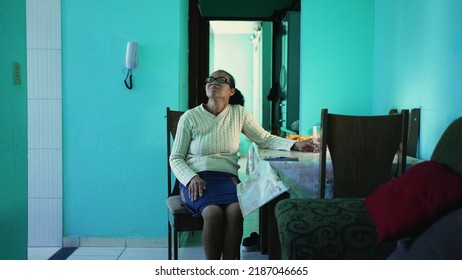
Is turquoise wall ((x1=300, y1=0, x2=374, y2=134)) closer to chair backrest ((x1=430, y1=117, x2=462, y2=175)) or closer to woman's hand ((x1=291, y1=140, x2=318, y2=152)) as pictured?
woman's hand ((x1=291, y1=140, x2=318, y2=152))

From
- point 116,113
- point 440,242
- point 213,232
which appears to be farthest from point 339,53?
point 440,242

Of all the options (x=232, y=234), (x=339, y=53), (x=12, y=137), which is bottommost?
(x=232, y=234)

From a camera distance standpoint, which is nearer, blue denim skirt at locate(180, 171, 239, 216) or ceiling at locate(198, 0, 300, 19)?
blue denim skirt at locate(180, 171, 239, 216)

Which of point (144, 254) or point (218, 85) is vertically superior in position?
point (218, 85)

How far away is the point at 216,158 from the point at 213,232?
0.40m

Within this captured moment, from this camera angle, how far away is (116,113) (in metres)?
2.92

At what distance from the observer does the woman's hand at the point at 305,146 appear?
7.43ft

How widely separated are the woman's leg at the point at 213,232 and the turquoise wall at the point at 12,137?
763 millimetres

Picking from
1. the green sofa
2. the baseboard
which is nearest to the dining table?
the green sofa

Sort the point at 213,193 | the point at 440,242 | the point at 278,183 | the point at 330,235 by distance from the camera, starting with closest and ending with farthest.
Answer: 1. the point at 440,242
2. the point at 330,235
3. the point at 278,183
4. the point at 213,193

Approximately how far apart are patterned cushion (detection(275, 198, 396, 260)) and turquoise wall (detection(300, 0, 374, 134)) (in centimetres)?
169

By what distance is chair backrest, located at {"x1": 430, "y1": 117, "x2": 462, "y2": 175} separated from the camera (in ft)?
4.23

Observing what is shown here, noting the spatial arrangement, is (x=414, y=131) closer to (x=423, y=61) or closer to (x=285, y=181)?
(x=423, y=61)
